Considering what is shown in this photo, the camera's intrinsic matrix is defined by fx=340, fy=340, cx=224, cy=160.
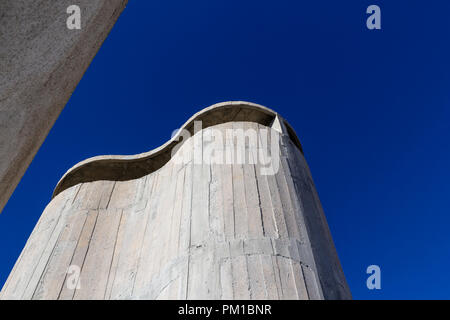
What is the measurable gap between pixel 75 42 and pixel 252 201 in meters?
2.36

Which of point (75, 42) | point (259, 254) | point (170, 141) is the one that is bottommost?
point (259, 254)

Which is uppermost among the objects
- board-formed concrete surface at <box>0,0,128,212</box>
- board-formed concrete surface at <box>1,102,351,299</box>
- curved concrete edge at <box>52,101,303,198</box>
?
curved concrete edge at <box>52,101,303,198</box>

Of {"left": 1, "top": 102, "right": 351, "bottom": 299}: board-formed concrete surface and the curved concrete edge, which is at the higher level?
the curved concrete edge

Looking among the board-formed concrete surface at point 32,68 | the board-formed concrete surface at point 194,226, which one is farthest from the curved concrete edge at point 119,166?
the board-formed concrete surface at point 32,68

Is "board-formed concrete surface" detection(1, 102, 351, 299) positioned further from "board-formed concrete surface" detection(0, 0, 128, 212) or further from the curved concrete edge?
"board-formed concrete surface" detection(0, 0, 128, 212)

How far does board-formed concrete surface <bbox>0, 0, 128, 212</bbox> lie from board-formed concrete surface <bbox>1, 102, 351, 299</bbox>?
1.76 metres

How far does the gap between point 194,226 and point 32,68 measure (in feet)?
7.76

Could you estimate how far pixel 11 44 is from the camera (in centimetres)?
123

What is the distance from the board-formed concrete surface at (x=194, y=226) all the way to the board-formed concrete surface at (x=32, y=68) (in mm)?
1759

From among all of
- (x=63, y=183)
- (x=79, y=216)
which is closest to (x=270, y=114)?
(x=79, y=216)

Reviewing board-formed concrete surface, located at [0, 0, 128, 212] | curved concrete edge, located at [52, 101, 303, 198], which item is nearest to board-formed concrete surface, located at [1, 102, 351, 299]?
curved concrete edge, located at [52, 101, 303, 198]

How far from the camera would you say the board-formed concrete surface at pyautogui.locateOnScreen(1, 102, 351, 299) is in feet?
9.53

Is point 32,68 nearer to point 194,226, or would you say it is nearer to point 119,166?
point 194,226
